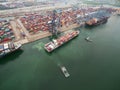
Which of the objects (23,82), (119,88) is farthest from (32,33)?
(119,88)

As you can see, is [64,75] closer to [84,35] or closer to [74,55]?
[74,55]

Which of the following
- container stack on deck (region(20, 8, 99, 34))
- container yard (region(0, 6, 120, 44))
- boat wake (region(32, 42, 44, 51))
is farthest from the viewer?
container stack on deck (region(20, 8, 99, 34))

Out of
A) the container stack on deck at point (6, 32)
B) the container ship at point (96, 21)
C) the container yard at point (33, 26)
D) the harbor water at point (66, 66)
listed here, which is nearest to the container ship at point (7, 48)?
the harbor water at point (66, 66)

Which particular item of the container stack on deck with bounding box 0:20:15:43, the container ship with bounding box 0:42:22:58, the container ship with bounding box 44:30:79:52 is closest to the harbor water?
the container ship with bounding box 44:30:79:52

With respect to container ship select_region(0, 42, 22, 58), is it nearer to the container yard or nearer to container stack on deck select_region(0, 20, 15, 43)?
the container yard

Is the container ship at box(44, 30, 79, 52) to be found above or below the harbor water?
above

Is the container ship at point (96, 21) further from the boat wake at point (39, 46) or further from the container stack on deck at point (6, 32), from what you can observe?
the container stack on deck at point (6, 32)

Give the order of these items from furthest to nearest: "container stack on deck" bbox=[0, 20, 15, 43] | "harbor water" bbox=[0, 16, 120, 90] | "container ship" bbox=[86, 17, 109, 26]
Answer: "container ship" bbox=[86, 17, 109, 26] < "container stack on deck" bbox=[0, 20, 15, 43] < "harbor water" bbox=[0, 16, 120, 90]
